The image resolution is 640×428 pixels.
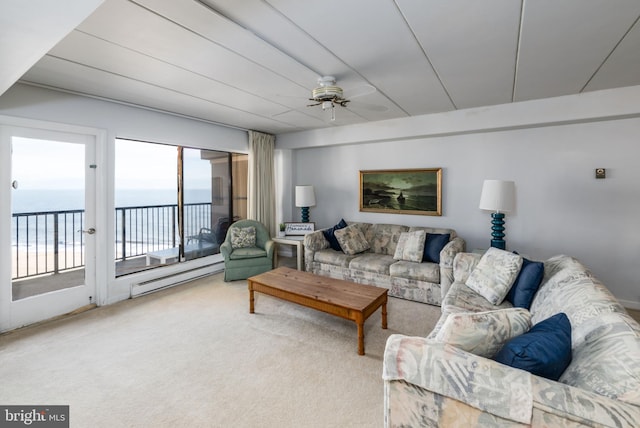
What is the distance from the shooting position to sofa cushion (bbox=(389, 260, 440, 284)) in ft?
11.7

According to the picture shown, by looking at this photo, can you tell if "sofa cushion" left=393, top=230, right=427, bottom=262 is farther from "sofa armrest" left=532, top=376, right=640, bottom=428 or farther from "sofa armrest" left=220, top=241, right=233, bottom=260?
"sofa armrest" left=532, top=376, right=640, bottom=428

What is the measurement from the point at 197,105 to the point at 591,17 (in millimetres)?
3805

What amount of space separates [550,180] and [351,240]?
2.69 metres

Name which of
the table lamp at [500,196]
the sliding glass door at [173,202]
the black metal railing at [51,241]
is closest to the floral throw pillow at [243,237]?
the sliding glass door at [173,202]

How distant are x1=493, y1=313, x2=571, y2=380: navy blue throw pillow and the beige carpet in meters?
0.96

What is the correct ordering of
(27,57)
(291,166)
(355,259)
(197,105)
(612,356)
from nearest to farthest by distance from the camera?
(612,356), (27,57), (197,105), (355,259), (291,166)

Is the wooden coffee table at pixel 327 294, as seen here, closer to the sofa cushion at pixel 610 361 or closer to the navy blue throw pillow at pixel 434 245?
the navy blue throw pillow at pixel 434 245

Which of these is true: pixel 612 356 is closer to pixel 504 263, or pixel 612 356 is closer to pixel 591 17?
pixel 504 263

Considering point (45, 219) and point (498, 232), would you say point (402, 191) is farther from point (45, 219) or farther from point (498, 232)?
point (45, 219)

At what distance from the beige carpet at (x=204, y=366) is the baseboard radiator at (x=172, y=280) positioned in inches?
14.5

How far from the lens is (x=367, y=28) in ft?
6.44

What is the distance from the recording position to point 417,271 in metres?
3.64

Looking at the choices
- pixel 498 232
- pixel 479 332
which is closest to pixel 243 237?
pixel 498 232

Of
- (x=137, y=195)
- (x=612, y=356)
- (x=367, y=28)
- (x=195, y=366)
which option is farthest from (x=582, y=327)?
(x=137, y=195)
